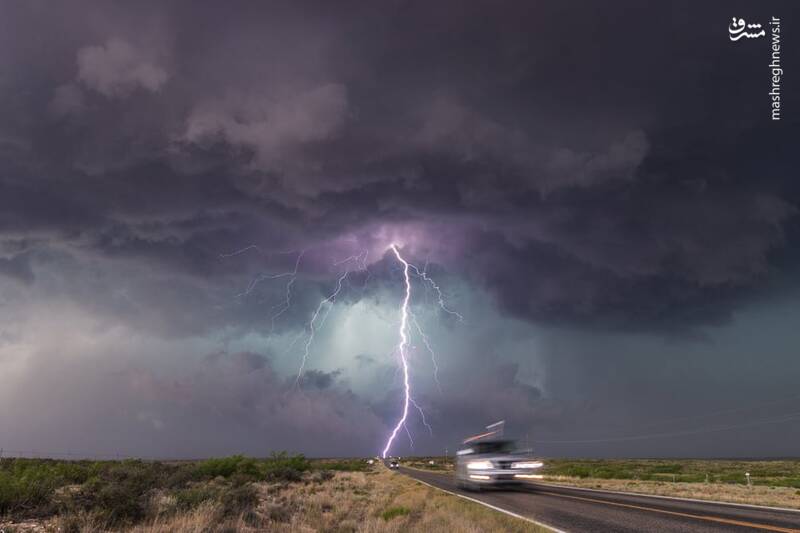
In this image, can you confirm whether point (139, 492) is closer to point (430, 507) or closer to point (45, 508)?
point (45, 508)

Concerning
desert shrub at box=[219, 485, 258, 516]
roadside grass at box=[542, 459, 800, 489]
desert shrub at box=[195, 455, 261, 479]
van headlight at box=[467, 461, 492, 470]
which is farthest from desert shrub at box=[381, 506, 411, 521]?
roadside grass at box=[542, 459, 800, 489]

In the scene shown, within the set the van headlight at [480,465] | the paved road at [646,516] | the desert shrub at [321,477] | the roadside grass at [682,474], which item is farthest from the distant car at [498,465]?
the roadside grass at [682,474]

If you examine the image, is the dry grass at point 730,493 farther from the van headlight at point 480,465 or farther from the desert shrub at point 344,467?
the desert shrub at point 344,467

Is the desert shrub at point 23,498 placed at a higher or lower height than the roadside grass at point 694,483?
higher

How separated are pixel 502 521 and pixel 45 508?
1236cm

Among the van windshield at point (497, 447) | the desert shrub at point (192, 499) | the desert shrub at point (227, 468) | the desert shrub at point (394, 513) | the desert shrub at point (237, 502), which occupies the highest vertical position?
the van windshield at point (497, 447)

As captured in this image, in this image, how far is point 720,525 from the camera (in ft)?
36.3

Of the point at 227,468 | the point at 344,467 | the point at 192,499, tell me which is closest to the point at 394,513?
the point at 192,499

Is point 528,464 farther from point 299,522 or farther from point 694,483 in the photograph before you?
point 694,483

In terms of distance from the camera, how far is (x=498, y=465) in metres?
22.9

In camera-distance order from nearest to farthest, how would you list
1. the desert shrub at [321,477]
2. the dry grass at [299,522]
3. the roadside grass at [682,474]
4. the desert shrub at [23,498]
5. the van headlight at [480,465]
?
1. the dry grass at [299,522]
2. the desert shrub at [23,498]
3. the van headlight at [480,465]
4. the desert shrub at [321,477]
5. the roadside grass at [682,474]

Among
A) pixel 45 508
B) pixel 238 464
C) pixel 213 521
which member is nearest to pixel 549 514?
pixel 213 521

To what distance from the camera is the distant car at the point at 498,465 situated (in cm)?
2295

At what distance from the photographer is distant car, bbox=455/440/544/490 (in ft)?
75.3
